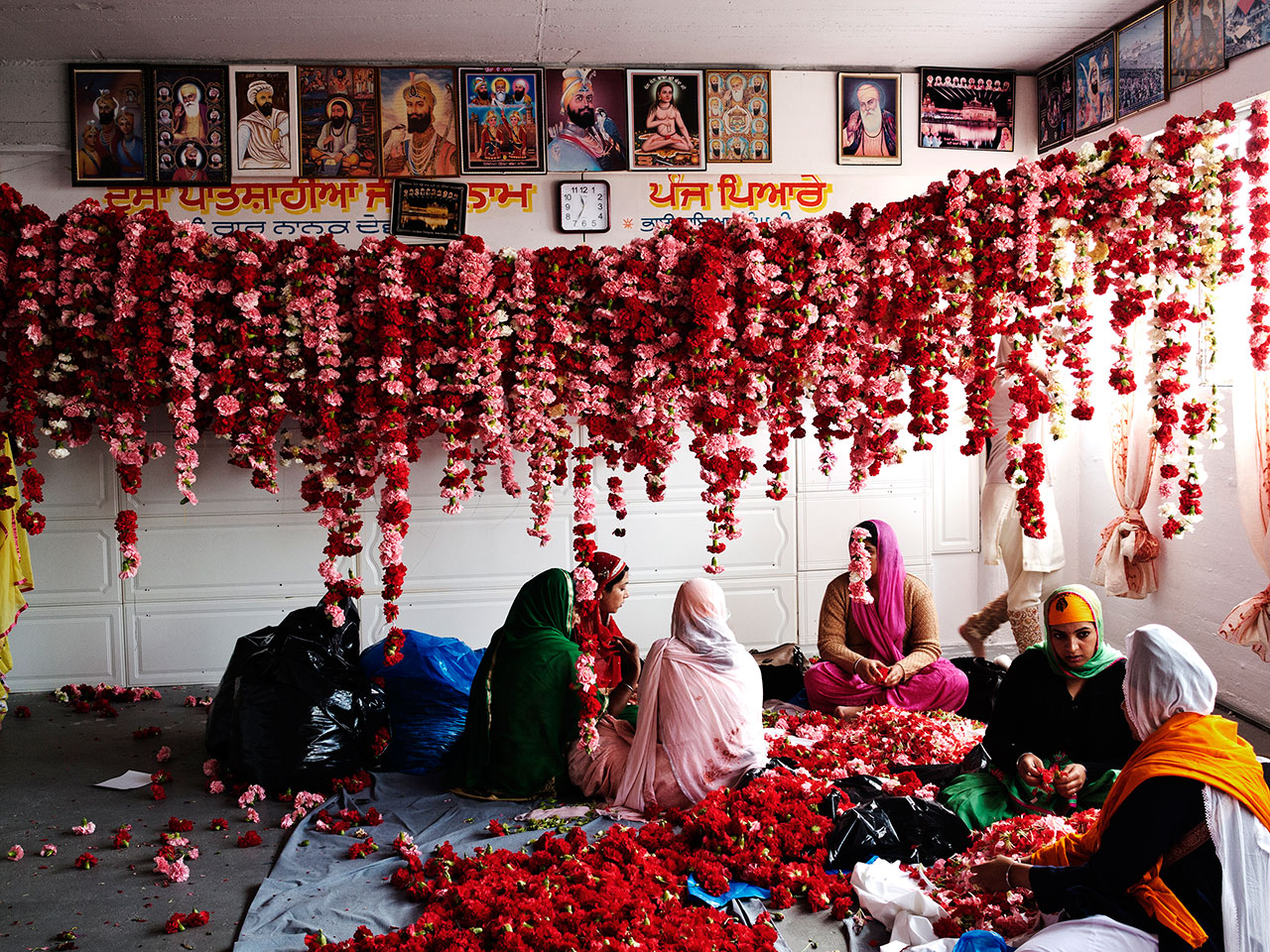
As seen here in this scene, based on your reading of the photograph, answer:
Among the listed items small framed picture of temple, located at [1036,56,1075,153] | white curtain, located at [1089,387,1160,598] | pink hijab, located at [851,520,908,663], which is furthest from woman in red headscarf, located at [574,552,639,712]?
small framed picture of temple, located at [1036,56,1075,153]

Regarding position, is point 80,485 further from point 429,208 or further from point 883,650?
point 883,650

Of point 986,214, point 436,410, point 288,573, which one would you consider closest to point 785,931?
point 436,410

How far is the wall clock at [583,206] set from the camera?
629 centimetres

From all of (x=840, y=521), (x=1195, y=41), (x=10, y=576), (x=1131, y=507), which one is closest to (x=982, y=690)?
(x=1131, y=507)

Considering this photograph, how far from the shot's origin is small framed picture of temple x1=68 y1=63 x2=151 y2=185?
596cm

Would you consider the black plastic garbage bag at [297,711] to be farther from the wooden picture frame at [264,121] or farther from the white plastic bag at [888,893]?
the wooden picture frame at [264,121]

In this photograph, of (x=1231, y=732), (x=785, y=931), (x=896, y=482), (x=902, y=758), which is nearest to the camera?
(x=1231, y=732)

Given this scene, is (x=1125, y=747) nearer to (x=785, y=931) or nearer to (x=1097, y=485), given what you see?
(x=785, y=931)

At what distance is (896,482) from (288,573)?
4.19 metres

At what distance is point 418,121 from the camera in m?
6.15

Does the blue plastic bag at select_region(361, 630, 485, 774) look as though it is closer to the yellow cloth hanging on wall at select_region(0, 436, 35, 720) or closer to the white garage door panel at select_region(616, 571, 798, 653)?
the white garage door panel at select_region(616, 571, 798, 653)

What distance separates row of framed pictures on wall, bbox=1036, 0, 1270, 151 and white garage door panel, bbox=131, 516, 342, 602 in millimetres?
5561

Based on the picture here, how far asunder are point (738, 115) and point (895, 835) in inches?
182

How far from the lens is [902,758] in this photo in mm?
4574
